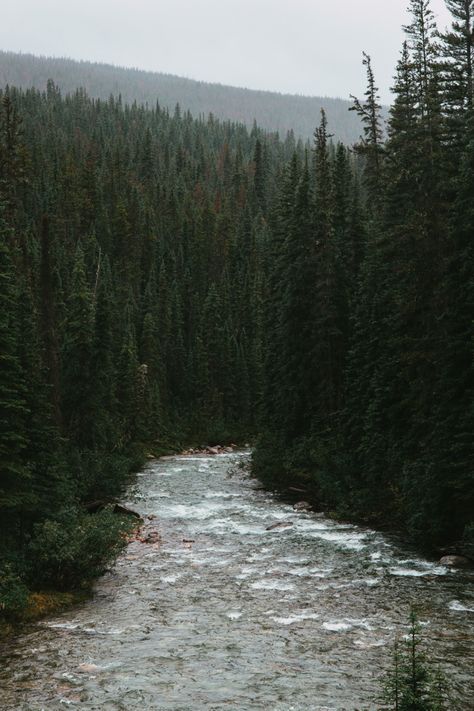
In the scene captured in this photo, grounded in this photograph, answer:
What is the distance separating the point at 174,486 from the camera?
131 ft

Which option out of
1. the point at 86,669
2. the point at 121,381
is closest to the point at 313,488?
the point at 86,669

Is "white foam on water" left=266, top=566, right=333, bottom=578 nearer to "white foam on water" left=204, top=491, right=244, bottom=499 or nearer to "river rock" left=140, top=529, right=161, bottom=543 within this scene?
"river rock" left=140, top=529, right=161, bottom=543

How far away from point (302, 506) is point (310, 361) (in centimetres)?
1230

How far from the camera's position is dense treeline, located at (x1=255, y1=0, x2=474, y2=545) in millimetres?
23359

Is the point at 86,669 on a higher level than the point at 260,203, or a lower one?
lower

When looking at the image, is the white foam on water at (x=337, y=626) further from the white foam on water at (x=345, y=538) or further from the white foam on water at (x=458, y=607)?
the white foam on water at (x=345, y=538)

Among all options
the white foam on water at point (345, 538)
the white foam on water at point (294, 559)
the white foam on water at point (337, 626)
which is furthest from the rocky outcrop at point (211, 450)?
the white foam on water at point (337, 626)

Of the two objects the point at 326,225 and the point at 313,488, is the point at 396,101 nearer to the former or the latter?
the point at 326,225

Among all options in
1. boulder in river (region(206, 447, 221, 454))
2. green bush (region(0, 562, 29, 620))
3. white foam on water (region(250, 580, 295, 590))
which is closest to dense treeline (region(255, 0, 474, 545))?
white foam on water (region(250, 580, 295, 590))

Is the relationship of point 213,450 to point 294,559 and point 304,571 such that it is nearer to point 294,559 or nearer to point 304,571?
point 294,559

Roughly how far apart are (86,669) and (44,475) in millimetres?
8416

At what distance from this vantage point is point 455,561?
21172 mm

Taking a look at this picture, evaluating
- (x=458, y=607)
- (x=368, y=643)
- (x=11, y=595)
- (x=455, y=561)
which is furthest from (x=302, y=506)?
(x=11, y=595)

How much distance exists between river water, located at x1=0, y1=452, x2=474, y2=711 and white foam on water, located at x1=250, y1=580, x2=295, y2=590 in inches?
3.8
